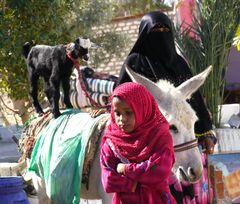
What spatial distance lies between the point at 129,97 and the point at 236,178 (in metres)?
3.91

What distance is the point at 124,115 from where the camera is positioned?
3373mm

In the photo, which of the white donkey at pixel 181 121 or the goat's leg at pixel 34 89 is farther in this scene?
the goat's leg at pixel 34 89

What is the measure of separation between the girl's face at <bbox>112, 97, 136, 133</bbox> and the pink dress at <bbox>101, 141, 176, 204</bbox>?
18 centimetres

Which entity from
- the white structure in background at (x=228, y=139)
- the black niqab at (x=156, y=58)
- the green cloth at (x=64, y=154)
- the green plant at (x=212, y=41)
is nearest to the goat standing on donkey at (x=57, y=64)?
the green cloth at (x=64, y=154)

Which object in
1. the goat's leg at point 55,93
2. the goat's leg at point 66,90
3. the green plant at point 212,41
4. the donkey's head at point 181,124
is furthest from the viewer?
the green plant at point 212,41

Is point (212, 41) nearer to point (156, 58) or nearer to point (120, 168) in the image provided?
point (156, 58)

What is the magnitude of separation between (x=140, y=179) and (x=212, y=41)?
5.16m

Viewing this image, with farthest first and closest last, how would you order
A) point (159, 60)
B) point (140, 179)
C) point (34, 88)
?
1. point (34, 88)
2. point (159, 60)
3. point (140, 179)

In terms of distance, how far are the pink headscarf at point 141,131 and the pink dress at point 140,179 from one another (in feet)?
0.14

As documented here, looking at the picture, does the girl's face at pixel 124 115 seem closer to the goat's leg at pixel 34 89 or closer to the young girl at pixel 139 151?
the young girl at pixel 139 151

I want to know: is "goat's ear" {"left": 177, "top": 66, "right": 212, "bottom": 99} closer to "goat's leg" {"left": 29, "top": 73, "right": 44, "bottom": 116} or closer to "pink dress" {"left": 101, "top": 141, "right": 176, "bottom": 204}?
"pink dress" {"left": 101, "top": 141, "right": 176, "bottom": 204}

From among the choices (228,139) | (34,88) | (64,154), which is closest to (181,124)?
(64,154)

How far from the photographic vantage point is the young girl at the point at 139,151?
3.34 meters

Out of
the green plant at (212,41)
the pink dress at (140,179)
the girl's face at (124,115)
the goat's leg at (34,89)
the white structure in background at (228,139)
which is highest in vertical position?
the girl's face at (124,115)
